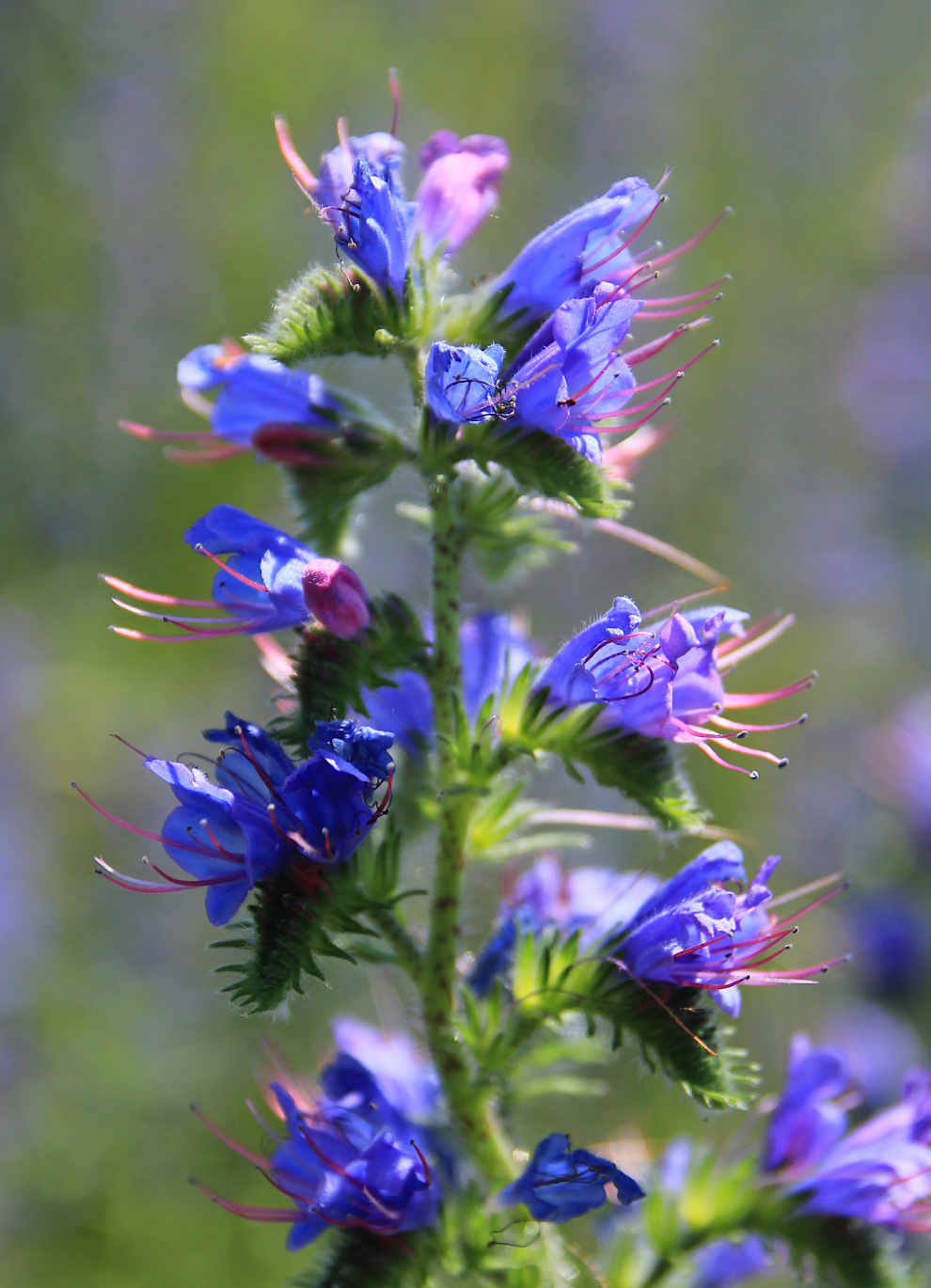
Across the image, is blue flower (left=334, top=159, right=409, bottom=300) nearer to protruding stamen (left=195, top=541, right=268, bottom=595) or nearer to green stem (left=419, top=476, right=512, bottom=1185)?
green stem (left=419, top=476, right=512, bottom=1185)

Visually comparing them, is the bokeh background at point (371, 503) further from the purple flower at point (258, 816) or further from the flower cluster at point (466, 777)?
the purple flower at point (258, 816)

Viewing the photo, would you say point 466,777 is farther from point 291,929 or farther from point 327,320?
point 327,320

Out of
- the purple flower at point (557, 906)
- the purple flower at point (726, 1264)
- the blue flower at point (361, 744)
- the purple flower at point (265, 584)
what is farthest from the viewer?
the purple flower at point (726, 1264)

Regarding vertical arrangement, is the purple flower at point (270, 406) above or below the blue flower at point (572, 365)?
below

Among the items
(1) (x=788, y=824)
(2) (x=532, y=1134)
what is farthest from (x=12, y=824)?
(1) (x=788, y=824)

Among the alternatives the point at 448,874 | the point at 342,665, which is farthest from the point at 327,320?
the point at 448,874

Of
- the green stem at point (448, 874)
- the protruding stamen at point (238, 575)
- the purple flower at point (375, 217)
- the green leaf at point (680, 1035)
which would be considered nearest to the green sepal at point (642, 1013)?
the green leaf at point (680, 1035)
